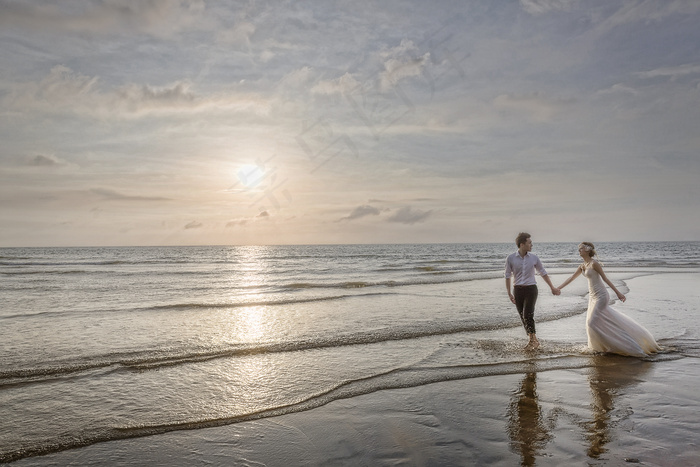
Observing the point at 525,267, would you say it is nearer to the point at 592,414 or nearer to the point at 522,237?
the point at 522,237

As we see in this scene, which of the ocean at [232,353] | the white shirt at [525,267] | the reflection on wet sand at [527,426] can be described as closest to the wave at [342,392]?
the ocean at [232,353]

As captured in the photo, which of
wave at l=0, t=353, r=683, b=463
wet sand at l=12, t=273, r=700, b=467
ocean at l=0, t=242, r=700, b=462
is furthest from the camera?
ocean at l=0, t=242, r=700, b=462

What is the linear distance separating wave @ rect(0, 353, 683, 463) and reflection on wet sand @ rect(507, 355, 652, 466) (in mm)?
508

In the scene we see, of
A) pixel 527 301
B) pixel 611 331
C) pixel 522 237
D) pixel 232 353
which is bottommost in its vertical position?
pixel 232 353

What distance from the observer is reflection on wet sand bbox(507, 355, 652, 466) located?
4.37 m

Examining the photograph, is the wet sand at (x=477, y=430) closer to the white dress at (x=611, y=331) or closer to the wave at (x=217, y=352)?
the white dress at (x=611, y=331)

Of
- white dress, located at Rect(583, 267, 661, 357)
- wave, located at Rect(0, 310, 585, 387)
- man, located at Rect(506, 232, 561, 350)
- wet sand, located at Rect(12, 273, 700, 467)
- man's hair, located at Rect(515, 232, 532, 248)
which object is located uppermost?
man's hair, located at Rect(515, 232, 532, 248)

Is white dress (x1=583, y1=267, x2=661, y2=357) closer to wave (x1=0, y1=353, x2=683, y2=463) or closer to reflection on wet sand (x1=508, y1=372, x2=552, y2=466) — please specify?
wave (x1=0, y1=353, x2=683, y2=463)

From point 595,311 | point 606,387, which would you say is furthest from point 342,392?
point 595,311

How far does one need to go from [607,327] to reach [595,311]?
0.36m

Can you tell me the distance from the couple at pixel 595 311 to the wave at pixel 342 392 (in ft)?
1.48

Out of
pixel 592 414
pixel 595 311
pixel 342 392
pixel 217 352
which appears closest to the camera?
pixel 592 414

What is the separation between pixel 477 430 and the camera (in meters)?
4.84

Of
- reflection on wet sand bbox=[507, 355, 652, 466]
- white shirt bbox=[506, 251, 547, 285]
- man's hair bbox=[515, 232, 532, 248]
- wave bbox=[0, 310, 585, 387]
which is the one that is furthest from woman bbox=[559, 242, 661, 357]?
wave bbox=[0, 310, 585, 387]
